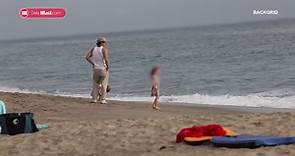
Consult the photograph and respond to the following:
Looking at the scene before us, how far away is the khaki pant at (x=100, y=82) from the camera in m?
13.0

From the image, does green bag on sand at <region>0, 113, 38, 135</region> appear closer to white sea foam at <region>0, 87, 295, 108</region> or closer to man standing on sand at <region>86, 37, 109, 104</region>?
man standing on sand at <region>86, 37, 109, 104</region>

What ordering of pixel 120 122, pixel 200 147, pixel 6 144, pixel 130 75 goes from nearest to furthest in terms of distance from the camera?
pixel 200 147 → pixel 6 144 → pixel 120 122 → pixel 130 75

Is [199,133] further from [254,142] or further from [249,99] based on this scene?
[249,99]

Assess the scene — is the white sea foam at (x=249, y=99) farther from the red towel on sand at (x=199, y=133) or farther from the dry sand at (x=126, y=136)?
the red towel on sand at (x=199, y=133)

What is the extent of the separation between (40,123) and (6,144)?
89.4 inches

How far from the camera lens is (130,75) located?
3175 centimetres

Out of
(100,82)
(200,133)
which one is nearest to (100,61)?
(100,82)

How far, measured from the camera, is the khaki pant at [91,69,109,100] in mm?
13047

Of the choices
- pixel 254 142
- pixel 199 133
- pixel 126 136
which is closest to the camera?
pixel 254 142

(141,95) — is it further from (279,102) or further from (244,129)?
(244,129)

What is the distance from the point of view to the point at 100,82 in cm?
1323

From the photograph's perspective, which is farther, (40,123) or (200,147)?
(40,123)

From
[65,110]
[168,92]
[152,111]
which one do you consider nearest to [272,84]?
[168,92]

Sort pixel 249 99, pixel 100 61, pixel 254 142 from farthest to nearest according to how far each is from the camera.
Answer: pixel 249 99, pixel 100 61, pixel 254 142
